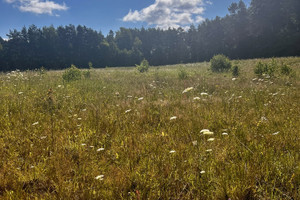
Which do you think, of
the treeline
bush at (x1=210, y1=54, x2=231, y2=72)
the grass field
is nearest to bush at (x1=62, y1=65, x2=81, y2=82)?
the grass field

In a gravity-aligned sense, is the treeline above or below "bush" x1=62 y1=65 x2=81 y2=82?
above

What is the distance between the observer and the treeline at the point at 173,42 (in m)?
45.8

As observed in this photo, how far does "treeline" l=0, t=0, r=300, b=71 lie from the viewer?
45750mm

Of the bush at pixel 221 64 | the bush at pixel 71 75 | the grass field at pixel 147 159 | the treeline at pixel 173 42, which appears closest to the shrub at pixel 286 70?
the bush at pixel 221 64

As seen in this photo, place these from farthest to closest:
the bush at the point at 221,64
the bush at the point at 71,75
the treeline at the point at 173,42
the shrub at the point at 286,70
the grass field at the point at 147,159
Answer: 1. the treeline at the point at 173,42
2. the bush at the point at 221,64
3. the shrub at the point at 286,70
4. the bush at the point at 71,75
5. the grass field at the point at 147,159

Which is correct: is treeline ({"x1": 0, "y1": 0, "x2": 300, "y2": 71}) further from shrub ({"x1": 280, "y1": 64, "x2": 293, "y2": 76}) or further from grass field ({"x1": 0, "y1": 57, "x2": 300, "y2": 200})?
grass field ({"x1": 0, "y1": 57, "x2": 300, "y2": 200})

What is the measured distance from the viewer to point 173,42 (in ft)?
224

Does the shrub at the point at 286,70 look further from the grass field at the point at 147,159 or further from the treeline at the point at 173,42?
the treeline at the point at 173,42

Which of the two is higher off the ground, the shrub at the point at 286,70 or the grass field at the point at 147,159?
the shrub at the point at 286,70

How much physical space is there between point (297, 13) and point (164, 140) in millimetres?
61486

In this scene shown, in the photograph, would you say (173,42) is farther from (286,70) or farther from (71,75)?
(71,75)

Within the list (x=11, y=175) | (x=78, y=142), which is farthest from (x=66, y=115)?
(x=11, y=175)

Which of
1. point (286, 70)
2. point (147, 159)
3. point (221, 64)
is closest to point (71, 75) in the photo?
point (147, 159)

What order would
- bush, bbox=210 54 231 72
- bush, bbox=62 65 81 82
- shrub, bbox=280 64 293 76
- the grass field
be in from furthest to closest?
bush, bbox=210 54 231 72, shrub, bbox=280 64 293 76, bush, bbox=62 65 81 82, the grass field
